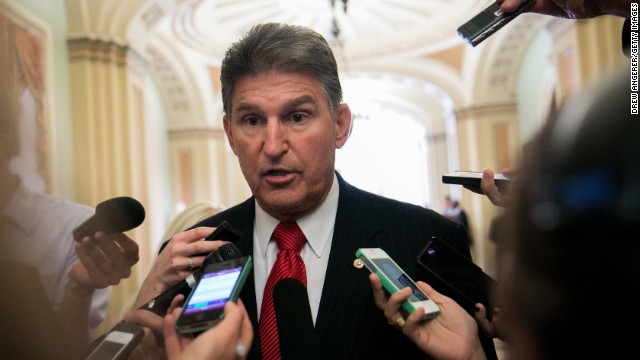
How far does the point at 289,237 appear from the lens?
1666 millimetres

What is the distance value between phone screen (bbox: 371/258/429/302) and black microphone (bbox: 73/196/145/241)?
0.67 m

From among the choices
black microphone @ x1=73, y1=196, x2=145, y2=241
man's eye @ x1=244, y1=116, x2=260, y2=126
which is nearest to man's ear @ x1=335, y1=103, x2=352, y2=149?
man's eye @ x1=244, y1=116, x2=260, y2=126

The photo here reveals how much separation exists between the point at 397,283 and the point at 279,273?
1.65 ft

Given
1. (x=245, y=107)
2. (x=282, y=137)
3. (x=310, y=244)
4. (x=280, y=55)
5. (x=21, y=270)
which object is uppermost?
(x=280, y=55)

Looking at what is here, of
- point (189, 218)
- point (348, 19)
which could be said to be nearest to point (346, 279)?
point (189, 218)

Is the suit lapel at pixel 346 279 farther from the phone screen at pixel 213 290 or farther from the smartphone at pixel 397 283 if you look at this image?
the phone screen at pixel 213 290

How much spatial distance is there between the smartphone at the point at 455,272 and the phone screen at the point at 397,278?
0.55ft

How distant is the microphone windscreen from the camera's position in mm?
1365

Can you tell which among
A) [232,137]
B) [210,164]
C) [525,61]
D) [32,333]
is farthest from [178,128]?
[32,333]

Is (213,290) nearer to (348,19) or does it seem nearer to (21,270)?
(21,270)

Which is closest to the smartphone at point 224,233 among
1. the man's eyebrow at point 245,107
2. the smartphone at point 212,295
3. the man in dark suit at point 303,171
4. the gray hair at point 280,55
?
the smartphone at point 212,295

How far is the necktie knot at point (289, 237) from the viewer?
65.0 inches

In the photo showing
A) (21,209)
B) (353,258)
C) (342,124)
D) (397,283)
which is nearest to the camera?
(21,209)

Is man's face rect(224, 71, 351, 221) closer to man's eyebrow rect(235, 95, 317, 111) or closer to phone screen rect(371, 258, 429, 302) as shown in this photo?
man's eyebrow rect(235, 95, 317, 111)
